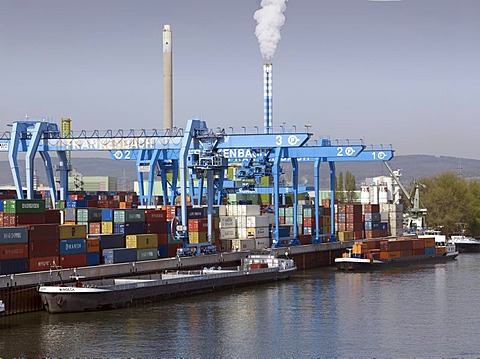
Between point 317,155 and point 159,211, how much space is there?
17491 mm

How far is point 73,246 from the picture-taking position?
48.1m

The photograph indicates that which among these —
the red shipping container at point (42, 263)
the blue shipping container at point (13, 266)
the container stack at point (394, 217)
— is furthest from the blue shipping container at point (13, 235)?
the container stack at point (394, 217)

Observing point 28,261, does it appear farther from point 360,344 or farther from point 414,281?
point 414,281

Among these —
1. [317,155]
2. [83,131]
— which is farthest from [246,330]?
[317,155]

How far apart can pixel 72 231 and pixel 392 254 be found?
34473 mm

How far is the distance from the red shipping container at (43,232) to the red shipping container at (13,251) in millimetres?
708

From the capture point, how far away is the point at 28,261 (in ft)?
148

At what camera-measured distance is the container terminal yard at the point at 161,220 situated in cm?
4591

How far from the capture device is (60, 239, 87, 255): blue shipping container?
4722 cm

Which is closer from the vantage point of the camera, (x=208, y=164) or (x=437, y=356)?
(x=437, y=356)

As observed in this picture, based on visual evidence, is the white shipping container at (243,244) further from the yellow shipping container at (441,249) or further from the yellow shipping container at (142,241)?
the yellow shipping container at (441,249)

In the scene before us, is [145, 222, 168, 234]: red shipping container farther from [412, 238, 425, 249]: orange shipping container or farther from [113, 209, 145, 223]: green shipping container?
[412, 238, 425, 249]: orange shipping container

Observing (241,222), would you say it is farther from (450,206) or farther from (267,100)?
(450,206)

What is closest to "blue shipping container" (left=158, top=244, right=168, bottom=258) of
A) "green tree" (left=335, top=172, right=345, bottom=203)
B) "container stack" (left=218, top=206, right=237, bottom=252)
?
"container stack" (left=218, top=206, right=237, bottom=252)
